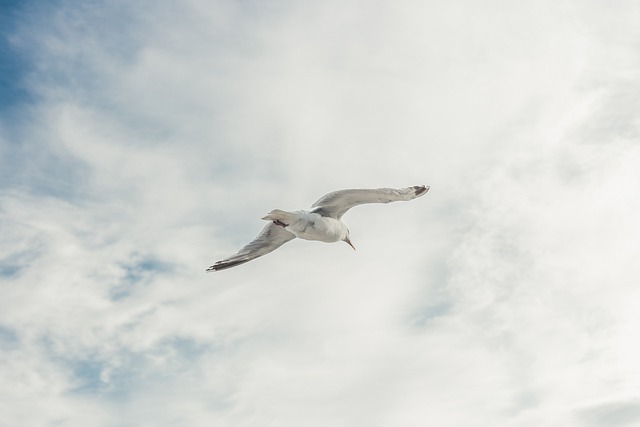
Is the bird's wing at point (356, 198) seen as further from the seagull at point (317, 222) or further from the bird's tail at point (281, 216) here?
the bird's tail at point (281, 216)

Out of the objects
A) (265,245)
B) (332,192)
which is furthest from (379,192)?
(265,245)

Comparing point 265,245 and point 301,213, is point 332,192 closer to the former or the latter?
point 301,213

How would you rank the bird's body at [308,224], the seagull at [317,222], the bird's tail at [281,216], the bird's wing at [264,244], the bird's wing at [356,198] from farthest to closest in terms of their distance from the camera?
the bird's wing at [264,244] → the bird's wing at [356,198] → the seagull at [317,222] → the bird's body at [308,224] → the bird's tail at [281,216]

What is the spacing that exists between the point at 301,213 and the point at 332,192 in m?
2.23

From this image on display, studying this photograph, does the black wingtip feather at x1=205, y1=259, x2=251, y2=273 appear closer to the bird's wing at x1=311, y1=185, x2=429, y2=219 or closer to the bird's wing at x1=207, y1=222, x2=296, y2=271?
the bird's wing at x1=207, y1=222, x2=296, y2=271

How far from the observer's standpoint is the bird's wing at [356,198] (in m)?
35.5

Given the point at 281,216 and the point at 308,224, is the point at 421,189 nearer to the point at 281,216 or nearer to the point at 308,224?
the point at 308,224

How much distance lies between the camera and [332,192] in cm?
3559

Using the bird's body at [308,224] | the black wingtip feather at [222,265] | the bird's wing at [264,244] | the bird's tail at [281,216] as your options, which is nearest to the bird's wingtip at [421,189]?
the bird's body at [308,224]

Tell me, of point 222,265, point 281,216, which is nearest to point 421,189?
point 281,216

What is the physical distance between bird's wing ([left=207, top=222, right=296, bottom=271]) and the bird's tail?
3.03m

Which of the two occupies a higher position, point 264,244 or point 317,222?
point 264,244

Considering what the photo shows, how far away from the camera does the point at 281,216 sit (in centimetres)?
3331

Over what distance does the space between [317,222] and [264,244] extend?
4.06 meters
